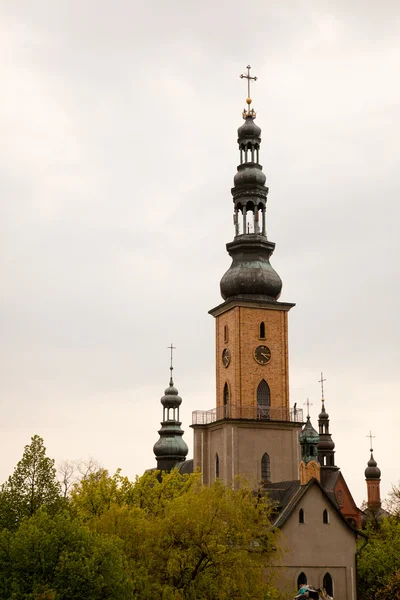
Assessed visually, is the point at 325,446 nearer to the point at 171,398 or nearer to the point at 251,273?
the point at 171,398

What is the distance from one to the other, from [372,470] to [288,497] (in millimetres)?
77577

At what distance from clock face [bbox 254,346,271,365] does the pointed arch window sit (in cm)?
143

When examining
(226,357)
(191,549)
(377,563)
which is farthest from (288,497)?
(191,549)

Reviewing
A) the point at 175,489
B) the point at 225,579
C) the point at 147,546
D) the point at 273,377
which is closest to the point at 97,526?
the point at 147,546

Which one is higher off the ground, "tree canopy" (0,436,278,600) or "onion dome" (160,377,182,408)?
"onion dome" (160,377,182,408)

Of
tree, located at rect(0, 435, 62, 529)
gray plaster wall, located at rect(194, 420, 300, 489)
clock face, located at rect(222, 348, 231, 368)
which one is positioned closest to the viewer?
tree, located at rect(0, 435, 62, 529)

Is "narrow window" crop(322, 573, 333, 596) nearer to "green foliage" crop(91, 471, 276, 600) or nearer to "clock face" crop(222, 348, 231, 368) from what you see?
"green foliage" crop(91, 471, 276, 600)

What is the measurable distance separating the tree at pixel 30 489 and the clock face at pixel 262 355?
2863 centimetres

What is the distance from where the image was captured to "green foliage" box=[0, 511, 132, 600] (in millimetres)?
35469

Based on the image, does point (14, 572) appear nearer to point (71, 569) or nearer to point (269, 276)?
point (71, 569)

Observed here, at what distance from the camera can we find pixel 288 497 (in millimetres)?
59562

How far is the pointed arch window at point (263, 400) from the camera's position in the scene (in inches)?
2598

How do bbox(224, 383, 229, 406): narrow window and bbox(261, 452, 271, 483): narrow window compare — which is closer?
bbox(261, 452, 271, 483): narrow window

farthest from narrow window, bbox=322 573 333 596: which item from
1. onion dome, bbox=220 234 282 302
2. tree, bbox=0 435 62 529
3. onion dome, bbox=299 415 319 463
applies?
onion dome, bbox=299 415 319 463
